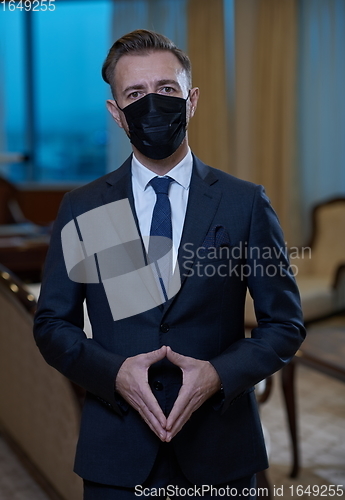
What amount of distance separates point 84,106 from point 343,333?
17.3 feet

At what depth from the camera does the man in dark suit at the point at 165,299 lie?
1.30 metres

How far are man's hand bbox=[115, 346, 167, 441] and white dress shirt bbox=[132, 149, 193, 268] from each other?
0.91 ft

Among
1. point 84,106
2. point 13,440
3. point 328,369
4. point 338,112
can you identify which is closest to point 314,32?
point 338,112

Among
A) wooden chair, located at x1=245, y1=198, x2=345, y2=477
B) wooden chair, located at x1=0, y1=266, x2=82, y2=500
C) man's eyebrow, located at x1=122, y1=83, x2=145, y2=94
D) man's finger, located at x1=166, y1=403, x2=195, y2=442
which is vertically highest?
man's eyebrow, located at x1=122, y1=83, x2=145, y2=94

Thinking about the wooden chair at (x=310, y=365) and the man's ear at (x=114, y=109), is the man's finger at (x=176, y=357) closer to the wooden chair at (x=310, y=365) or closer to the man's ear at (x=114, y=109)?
the man's ear at (x=114, y=109)

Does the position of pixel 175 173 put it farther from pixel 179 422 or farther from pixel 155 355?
pixel 179 422

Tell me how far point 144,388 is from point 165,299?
204 mm

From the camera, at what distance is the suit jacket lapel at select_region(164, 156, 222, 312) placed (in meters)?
1.32

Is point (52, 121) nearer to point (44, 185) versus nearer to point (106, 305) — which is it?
point (44, 185)

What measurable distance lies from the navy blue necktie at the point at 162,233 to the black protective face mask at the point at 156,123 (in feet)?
0.29

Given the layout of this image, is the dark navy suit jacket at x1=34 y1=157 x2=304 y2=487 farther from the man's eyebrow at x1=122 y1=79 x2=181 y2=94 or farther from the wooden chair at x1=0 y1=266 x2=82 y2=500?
the wooden chair at x1=0 y1=266 x2=82 y2=500

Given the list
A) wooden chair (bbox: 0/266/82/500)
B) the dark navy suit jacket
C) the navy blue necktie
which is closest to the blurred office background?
wooden chair (bbox: 0/266/82/500)

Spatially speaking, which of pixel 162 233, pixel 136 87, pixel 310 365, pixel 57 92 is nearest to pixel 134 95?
pixel 136 87

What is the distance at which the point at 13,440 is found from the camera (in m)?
2.99
